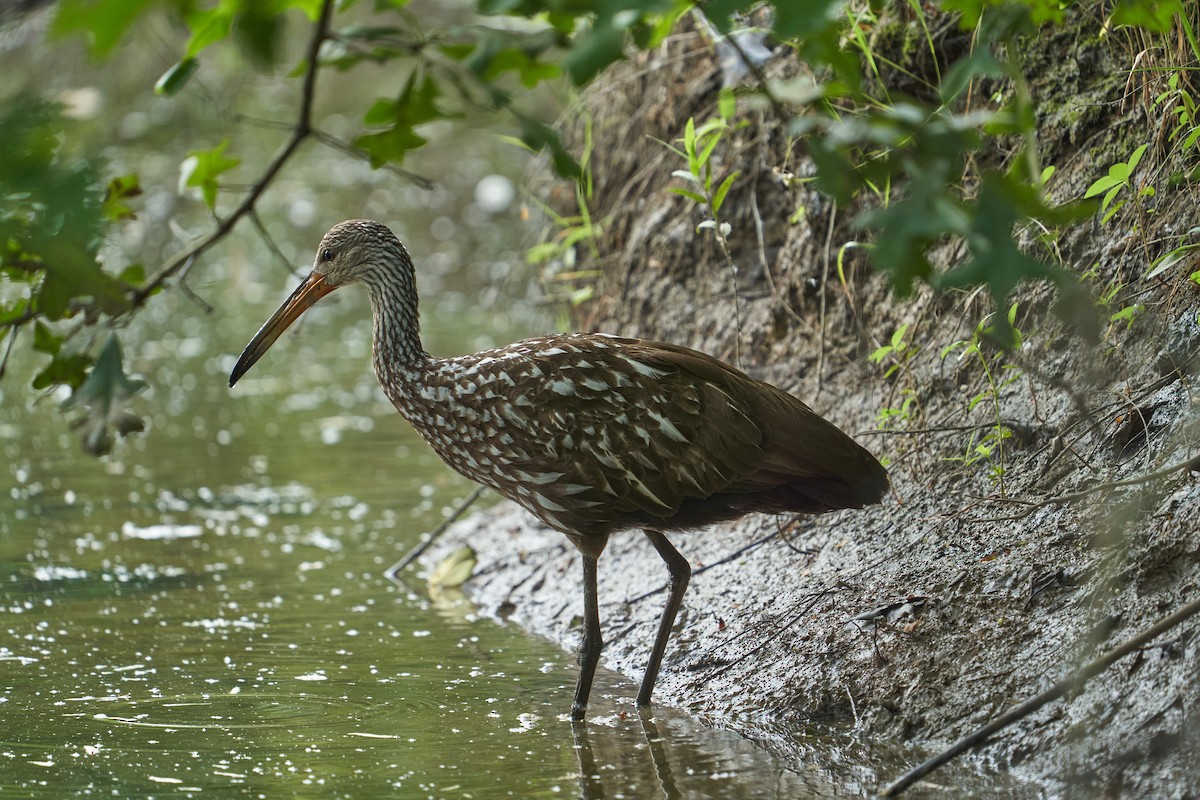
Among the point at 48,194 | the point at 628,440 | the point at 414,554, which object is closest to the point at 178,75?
the point at 48,194

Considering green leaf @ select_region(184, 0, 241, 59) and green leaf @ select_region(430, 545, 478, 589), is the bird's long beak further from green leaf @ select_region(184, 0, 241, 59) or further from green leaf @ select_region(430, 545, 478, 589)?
green leaf @ select_region(184, 0, 241, 59)

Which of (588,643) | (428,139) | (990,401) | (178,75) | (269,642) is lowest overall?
(588,643)

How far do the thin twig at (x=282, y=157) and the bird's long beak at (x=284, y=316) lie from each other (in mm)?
2119

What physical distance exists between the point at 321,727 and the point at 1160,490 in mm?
3208

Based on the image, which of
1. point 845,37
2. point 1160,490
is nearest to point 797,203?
point 845,37

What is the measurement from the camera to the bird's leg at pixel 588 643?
18.0 ft

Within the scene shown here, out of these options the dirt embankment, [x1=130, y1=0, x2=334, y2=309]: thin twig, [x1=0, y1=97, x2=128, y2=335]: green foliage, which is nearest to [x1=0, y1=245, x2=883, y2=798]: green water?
the dirt embankment

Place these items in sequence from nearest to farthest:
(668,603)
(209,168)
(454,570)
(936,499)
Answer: (209,168), (668,603), (936,499), (454,570)

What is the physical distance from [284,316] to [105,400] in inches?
100

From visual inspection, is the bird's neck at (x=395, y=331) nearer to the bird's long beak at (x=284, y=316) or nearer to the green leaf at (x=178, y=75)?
the bird's long beak at (x=284, y=316)

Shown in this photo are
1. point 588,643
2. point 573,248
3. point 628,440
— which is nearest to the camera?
point 628,440

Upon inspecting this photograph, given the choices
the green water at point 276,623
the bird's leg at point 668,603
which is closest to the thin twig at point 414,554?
the green water at point 276,623

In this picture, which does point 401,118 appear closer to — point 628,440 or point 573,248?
point 628,440

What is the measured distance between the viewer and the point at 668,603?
5746 mm
